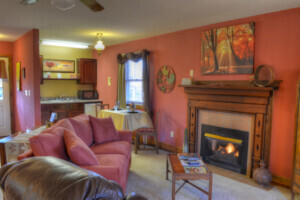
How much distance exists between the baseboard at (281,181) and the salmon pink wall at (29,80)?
431cm

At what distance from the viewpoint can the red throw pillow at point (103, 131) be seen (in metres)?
3.37

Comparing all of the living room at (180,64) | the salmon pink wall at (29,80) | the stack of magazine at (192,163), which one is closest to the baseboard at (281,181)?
the living room at (180,64)

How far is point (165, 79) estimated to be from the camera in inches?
187

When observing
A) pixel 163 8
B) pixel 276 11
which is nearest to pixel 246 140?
pixel 276 11

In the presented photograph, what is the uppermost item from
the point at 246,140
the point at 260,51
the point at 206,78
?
the point at 260,51

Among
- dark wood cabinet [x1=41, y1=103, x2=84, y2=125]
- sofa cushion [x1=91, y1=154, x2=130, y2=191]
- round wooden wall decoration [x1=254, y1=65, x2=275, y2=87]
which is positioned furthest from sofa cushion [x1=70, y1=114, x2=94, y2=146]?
dark wood cabinet [x1=41, y1=103, x2=84, y2=125]

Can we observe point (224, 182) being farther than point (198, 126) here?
No

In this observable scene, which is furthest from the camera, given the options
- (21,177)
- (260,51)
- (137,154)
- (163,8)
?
(137,154)

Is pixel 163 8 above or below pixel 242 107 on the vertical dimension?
above

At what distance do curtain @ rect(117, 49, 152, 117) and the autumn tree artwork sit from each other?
1.44 meters

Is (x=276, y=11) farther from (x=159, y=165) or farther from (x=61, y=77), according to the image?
(x=61, y=77)

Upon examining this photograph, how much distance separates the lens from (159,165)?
12.8ft

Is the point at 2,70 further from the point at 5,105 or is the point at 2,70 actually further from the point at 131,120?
the point at 131,120

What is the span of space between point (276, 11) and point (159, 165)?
9.81ft
